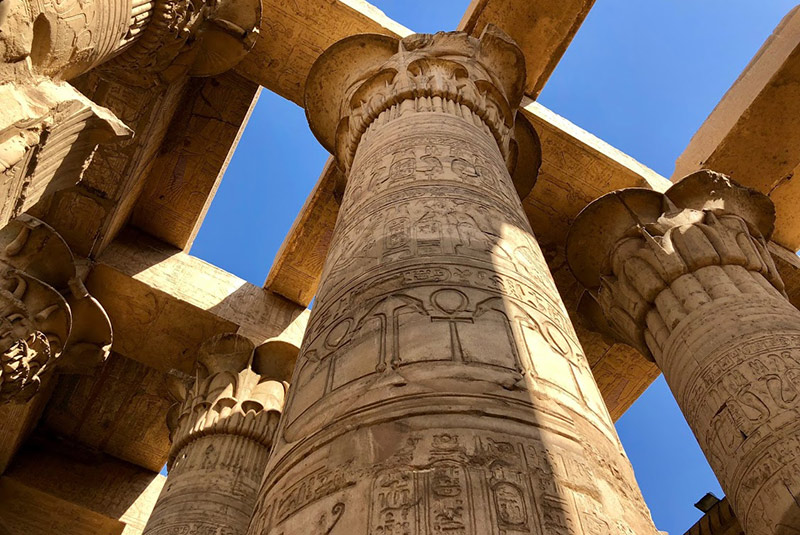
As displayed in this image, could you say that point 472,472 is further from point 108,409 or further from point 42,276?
point 108,409

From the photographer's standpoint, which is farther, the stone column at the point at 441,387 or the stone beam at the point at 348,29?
the stone beam at the point at 348,29

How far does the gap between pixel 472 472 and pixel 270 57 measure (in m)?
5.78

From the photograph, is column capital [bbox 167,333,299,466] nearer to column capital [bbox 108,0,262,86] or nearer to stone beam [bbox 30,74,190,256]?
stone beam [bbox 30,74,190,256]

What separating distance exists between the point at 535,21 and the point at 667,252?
10.4 ft

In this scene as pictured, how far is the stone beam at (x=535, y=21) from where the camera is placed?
261 inches

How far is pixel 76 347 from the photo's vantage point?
529 centimetres

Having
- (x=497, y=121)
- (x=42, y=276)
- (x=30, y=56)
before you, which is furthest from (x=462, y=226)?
(x=42, y=276)

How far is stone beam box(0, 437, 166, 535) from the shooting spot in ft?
23.3

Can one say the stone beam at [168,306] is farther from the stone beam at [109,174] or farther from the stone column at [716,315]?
the stone column at [716,315]

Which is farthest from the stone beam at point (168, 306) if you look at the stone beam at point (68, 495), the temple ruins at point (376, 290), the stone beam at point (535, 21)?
the stone beam at point (535, 21)

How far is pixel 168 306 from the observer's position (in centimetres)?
649

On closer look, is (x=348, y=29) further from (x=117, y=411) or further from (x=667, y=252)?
(x=117, y=411)

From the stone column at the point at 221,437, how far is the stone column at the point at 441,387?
234 centimetres

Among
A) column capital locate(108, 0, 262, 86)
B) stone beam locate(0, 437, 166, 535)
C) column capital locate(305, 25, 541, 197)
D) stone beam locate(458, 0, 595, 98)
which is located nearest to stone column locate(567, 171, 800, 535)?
column capital locate(305, 25, 541, 197)
